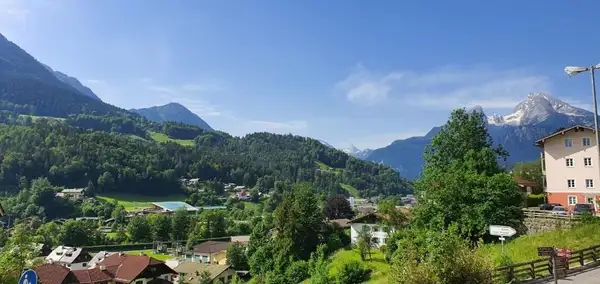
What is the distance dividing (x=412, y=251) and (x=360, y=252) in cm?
3983

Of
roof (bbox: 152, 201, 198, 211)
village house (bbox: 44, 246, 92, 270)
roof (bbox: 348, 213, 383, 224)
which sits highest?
roof (bbox: 348, 213, 383, 224)

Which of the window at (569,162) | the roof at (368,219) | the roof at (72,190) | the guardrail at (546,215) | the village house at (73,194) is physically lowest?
the village house at (73,194)

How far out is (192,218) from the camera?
358ft

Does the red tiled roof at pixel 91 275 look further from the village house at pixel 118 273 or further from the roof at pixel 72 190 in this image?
the roof at pixel 72 190

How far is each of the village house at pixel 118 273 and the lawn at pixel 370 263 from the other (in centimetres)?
2263

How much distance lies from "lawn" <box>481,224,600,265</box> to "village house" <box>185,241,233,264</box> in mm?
53895

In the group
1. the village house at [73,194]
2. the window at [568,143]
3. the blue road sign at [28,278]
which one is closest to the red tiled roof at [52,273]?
the blue road sign at [28,278]

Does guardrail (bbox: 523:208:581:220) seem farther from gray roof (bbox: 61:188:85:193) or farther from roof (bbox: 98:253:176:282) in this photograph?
gray roof (bbox: 61:188:85:193)

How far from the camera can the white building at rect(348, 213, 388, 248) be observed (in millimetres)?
53156

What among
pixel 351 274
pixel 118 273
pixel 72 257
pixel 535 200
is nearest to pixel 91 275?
pixel 118 273

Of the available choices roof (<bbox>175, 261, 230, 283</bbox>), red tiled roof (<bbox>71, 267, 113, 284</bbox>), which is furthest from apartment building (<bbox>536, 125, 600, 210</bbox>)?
red tiled roof (<bbox>71, 267, 113, 284</bbox>)

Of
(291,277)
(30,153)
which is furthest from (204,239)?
(30,153)

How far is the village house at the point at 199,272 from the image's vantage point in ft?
203

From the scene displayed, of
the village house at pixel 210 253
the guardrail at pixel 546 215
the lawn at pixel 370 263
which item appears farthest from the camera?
the village house at pixel 210 253
